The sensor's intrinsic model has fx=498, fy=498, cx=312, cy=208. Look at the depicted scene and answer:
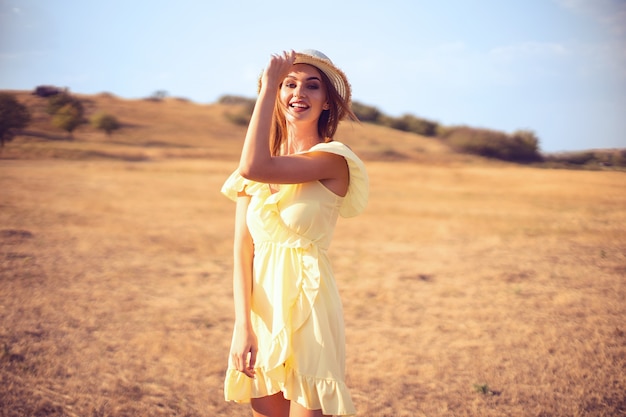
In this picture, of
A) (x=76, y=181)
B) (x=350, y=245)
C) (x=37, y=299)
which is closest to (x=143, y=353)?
(x=37, y=299)

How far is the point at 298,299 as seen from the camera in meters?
2.04

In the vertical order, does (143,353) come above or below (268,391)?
below

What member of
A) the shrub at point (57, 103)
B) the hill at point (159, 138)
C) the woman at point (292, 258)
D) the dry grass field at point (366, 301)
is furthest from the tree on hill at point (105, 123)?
the woman at point (292, 258)

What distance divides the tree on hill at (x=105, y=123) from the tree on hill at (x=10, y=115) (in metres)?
8.28

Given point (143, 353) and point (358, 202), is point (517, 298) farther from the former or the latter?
point (358, 202)

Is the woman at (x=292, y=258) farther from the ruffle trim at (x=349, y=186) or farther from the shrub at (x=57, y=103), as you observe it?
the shrub at (x=57, y=103)

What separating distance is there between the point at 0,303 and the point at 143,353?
7.21 feet

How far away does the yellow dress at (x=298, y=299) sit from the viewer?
200 cm

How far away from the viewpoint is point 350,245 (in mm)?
10148

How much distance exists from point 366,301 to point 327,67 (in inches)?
195

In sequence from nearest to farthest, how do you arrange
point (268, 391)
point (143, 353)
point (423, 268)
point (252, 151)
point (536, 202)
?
1. point (252, 151)
2. point (268, 391)
3. point (143, 353)
4. point (423, 268)
5. point (536, 202)

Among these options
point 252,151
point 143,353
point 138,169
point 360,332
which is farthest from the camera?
point 138,169

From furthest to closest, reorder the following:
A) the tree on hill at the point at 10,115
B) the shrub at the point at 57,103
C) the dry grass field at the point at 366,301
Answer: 1. the shrub at the point at 57,103
2. the tree on hill at the point at 10,115
3. the dry grass field at the point at 366,301

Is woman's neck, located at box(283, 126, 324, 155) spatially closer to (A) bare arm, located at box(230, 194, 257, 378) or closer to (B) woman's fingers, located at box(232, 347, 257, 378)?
(A) bare arm, located at box(230, 194, 257, 378)
